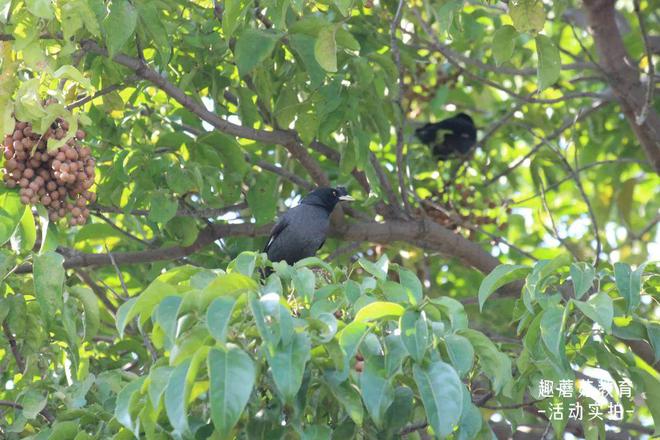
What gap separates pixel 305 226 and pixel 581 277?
9.38 ft

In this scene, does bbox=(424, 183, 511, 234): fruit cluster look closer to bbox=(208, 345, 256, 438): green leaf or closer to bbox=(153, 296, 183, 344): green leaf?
bbox=(153, 296, 183, 344): green leaf

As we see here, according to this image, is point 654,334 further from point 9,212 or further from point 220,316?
point 9,212

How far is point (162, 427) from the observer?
114 inches

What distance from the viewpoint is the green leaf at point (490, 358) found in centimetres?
293

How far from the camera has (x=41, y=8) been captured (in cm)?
345

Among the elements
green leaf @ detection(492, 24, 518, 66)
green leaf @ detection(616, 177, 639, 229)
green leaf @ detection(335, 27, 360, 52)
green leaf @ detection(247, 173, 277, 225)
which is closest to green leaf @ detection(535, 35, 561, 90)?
green leaf @ detection(492, 24, 518, 66)

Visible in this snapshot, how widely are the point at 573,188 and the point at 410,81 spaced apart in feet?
4.85

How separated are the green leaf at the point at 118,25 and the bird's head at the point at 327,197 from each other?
182cm

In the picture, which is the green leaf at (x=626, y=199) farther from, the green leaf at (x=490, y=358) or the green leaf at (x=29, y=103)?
the green leaf at (x=29, y=103)

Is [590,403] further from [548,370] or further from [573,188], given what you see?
[573,188]

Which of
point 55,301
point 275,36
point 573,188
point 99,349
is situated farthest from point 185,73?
point 573,188

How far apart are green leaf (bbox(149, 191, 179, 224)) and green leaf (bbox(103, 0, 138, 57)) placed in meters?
1.02

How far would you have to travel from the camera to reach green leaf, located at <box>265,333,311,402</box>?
2.51m

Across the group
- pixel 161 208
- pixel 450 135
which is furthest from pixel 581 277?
pixel 450 135
